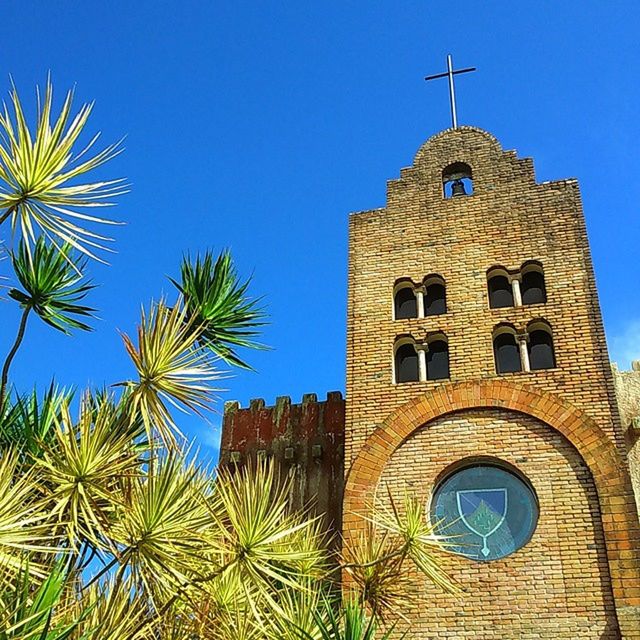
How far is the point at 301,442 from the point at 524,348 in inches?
196

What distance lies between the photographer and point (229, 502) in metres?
8.97

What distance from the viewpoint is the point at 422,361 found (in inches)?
587

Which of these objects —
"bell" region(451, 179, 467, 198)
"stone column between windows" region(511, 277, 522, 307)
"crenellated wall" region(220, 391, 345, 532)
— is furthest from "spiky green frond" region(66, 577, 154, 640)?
"bell" region(451, 179, 467, 198)

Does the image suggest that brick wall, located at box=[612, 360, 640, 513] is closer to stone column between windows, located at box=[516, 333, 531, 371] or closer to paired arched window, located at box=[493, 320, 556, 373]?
paired arched window, located at box=[493, 320, 556, 373]

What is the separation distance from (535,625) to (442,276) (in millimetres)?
6577

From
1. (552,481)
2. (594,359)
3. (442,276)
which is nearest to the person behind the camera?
(552,481)

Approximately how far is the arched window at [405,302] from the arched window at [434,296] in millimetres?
250

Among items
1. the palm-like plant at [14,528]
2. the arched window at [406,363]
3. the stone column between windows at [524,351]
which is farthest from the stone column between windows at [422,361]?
the palm-like plant at [14,528]

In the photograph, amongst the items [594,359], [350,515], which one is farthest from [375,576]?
[594,359]

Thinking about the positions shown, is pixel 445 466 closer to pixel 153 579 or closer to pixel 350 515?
pixel 350 515

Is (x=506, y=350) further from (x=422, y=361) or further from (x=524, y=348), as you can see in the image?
(x=422, y=361)

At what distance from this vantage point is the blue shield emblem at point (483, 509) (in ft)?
42.5

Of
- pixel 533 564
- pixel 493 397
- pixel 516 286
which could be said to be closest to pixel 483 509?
pixel 533 564

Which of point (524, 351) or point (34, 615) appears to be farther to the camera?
point (524, 351)
